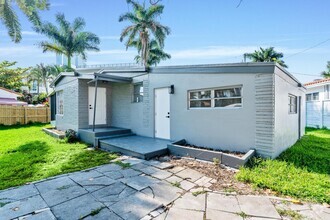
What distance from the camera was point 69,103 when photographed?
33.7 feet

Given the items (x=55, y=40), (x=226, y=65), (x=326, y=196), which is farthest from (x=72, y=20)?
(x=326, y=196)

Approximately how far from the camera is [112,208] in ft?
10.2

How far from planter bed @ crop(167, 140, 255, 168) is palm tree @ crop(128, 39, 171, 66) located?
16.6 metres

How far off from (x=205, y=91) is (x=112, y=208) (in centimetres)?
489

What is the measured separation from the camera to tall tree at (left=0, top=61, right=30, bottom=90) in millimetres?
28508

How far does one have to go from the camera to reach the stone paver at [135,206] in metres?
2.95

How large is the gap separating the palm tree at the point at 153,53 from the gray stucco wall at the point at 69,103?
36.7 feet

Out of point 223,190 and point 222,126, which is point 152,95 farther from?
point 223,190

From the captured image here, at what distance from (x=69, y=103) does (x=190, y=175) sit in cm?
830

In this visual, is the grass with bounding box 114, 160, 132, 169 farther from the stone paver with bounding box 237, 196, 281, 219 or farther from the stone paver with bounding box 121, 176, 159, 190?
the stone paver with bounding box 237, 196, 281, 219

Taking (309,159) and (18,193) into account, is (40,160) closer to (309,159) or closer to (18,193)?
(18,193)

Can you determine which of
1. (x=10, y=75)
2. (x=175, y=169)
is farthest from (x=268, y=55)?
(x=10, y=75)

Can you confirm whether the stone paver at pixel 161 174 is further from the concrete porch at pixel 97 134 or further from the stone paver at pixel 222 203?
the concrete porch at pixel 97 134

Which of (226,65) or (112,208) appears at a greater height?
(226,65)
